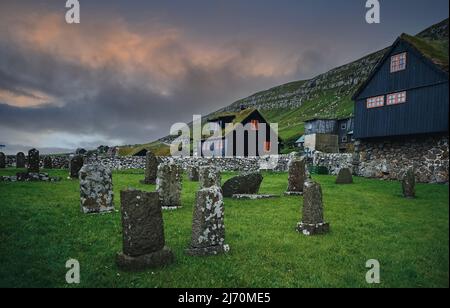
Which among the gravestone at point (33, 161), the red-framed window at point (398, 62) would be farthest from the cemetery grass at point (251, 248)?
the red-framed window at point (398, 62)

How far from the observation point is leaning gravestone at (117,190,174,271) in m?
6.38

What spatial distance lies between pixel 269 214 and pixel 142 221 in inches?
248

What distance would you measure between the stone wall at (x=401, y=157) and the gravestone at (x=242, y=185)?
1401cm

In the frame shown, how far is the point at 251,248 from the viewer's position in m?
7.73

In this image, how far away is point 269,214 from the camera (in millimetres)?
11688

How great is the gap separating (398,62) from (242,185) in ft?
66.8

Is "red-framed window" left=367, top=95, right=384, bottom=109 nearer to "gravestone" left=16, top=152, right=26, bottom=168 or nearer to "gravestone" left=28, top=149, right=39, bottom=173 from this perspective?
"gravestone" left=28, top=149, right=39, bottom=173

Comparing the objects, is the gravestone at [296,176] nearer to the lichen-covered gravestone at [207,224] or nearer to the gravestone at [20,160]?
the lichen-covered gravestone at [207,224]

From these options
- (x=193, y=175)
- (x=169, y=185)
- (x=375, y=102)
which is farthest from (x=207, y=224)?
(x=375, y=102)

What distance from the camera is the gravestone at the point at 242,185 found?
15.8 meters

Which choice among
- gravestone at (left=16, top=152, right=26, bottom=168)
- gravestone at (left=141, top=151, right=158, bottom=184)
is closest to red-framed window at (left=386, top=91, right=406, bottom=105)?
gravestone at (left=141, top=151, right=158, bottom=184)
